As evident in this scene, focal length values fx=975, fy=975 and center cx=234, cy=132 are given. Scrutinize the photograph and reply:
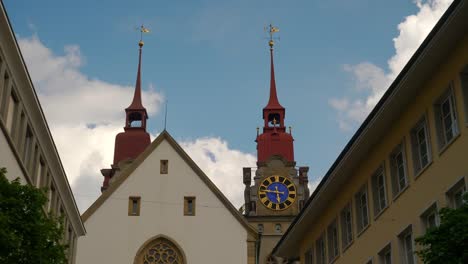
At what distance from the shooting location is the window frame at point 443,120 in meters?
21.1

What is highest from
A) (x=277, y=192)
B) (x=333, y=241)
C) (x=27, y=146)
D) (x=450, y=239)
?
(x=277, y=192)

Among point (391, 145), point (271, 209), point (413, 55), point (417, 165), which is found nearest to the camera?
point (413, 55)

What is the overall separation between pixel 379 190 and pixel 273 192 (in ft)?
126

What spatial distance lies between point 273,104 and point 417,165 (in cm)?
4970

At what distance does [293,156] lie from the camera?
6812cm

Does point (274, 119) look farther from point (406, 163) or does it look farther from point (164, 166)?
point (406, 163)

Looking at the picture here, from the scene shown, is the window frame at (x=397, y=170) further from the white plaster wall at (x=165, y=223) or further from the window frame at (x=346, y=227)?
the white plaster wall at (x=165, y=223)

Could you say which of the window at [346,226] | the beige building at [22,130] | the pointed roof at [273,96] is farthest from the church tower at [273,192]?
the window at [346,226]

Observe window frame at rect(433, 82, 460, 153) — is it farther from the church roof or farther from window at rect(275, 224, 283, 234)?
window at rect(275, 224, 283, 234)

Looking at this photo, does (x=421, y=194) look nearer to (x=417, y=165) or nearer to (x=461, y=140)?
(x=417, y=165)

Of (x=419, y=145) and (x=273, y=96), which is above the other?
(x=273, y=96)

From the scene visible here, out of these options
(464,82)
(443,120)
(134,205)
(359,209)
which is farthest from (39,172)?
(134,205)

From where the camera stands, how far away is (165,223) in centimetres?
4856

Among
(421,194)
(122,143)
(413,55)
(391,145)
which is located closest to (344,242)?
(391,145)
